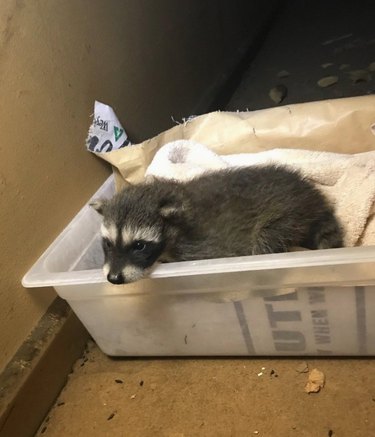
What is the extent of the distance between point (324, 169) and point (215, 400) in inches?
24.9

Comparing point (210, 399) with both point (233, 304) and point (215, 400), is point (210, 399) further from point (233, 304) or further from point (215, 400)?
point (233, 304)

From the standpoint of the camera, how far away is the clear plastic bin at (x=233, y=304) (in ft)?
3.31

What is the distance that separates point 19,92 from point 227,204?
20.7 inches

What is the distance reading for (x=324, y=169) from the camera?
1.38 m

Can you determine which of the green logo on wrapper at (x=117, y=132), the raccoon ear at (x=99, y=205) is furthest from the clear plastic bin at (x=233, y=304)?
the green logo on wrapper at (x=117, y=132)

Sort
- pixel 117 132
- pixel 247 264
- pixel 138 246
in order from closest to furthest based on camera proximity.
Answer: pixel 247 264 → pixel 138 246 → pixel 117 132

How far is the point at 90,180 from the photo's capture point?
4.78 ft

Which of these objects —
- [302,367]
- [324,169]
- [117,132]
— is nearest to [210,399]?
[302,367]

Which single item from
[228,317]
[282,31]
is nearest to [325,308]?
[228,317]

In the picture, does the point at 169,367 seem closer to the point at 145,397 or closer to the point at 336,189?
the point at 145,397

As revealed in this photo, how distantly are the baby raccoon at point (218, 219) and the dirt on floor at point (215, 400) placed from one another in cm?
26

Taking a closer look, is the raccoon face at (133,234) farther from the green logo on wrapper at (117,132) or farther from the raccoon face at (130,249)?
the green logo on wrapper at (117,132)

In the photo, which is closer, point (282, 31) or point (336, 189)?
point (336, 189)

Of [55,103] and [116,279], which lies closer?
[116,279]
